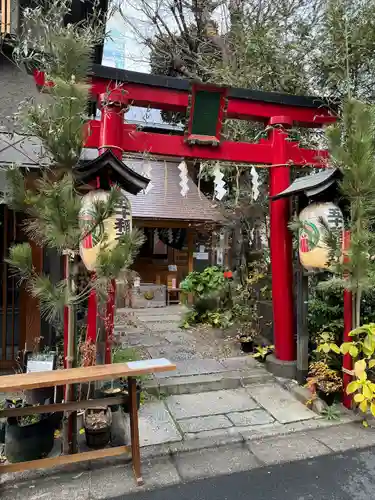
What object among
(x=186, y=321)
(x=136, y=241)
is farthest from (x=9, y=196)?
(x=186, y=321)

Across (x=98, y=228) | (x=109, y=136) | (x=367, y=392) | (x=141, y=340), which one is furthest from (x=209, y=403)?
(x=109, y=136)

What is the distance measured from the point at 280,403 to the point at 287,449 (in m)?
1.09

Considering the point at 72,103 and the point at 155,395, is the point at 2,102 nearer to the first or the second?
the point at 72,103

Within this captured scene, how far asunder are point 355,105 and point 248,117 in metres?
1.83

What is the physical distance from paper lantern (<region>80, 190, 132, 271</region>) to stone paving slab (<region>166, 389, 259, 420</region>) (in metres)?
2.43

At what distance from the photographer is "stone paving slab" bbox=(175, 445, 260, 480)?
11.4 feet

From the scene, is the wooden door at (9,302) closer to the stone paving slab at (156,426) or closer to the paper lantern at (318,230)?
the stone paving slab at (156,426)

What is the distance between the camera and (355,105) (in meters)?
4.38

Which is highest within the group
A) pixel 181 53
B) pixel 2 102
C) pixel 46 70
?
pixel 181 53

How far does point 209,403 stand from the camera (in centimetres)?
497

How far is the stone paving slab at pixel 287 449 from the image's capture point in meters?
3.73

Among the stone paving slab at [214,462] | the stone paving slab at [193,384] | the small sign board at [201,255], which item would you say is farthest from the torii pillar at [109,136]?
the small sign board at [201,255]

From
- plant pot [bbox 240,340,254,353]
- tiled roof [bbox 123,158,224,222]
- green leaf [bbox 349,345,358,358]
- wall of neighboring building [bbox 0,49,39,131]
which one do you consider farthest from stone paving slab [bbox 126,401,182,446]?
tiled roof [bbox 123,158,224,222]

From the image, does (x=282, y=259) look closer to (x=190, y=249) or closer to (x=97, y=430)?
(x=97, y=430)
